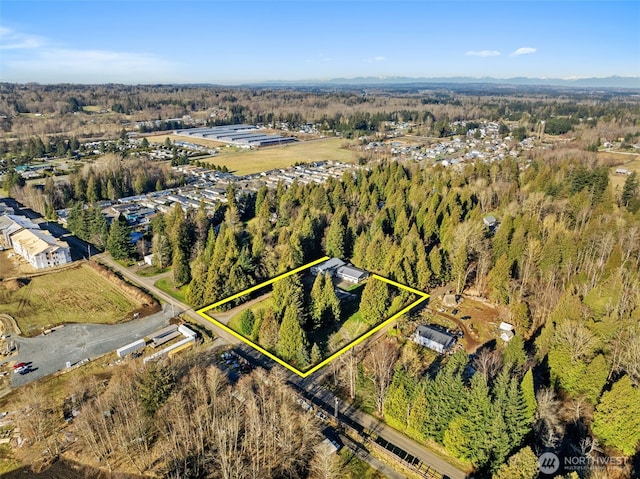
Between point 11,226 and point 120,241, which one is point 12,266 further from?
point 120,241

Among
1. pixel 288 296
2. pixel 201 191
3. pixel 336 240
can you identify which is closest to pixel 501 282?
pixel 336 240

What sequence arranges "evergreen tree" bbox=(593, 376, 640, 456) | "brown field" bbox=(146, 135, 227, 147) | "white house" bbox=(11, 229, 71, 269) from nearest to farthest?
"evergreen tree" bbox=(593, 376, 640, 456), "white house" bbox=(11, 229, 71, 269), "brown field" bbox=(146, 135, 227, 147)

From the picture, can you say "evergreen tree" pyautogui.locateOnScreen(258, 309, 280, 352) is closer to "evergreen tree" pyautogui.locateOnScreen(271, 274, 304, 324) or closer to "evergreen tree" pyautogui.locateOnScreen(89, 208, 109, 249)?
"evergreen tree" pyautogui.locateOnScreen(271, 274, 304, 324)

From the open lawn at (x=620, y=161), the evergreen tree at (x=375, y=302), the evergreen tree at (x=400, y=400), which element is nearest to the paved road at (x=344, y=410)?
the evergreen tree at (x=400, y=400)

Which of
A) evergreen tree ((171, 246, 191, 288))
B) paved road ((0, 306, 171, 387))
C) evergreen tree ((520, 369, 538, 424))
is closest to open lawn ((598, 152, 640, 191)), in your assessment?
evergreen tree ((520, 369, 538, 424))

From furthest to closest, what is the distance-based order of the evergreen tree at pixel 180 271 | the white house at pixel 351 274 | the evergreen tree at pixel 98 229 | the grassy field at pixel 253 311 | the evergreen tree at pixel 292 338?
the evergreen tree at pixel 98 229 → the white house at pixel 351 274 → the evergreen tree at pixel 180 271 → the grassy field at pixel 253 311 → the evergreen tree at pixel 292 338

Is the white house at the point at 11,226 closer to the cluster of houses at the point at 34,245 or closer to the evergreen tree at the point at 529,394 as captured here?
the cluster of houses at the point at 34,245

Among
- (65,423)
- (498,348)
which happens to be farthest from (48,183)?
(498,348)

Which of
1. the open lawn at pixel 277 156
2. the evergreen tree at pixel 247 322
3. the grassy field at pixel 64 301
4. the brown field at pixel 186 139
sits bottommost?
the grassy field at pixel 64 301
